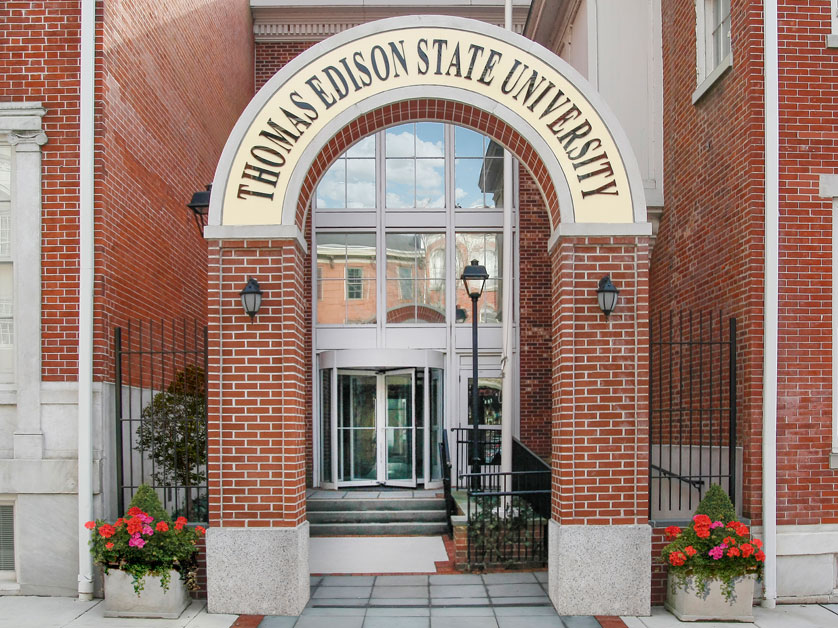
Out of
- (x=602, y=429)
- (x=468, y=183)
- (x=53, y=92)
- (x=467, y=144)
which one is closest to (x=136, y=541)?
(x=602, y=429)

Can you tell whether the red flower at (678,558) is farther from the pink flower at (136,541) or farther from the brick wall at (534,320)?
the brick wall at (534,320)

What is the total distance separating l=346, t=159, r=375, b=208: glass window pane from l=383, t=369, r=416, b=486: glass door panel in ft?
10.9

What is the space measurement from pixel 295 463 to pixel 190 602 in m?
1.67

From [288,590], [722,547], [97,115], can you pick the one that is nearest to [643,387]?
[722,547]

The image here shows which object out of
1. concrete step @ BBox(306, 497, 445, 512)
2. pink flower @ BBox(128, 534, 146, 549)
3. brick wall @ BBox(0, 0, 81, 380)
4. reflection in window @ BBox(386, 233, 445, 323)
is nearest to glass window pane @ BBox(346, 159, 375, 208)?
reflection in window @ BBox(386, 233, 445, 323)

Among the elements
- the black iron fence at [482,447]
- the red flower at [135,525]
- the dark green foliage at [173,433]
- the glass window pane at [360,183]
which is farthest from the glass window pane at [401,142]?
the red flower at [135,525]

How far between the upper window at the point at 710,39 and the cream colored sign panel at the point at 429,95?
2.20 meters

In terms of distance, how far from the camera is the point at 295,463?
22.7 feet

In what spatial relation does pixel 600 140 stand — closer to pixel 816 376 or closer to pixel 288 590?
pixel 816 376

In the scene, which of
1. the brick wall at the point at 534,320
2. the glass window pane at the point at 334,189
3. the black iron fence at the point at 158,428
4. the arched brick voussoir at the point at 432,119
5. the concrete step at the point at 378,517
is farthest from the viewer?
the glass window pane at the point at 334,189

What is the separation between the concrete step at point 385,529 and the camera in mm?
10648

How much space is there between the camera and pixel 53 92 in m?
7.50

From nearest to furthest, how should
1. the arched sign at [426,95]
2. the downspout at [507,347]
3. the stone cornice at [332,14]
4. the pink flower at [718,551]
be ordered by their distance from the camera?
the pink flower at [718,551] < the arched sign at [426,95] < the downspout at [507,347] < the stone cornice at [332,14]

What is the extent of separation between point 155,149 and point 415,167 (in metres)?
6.22
